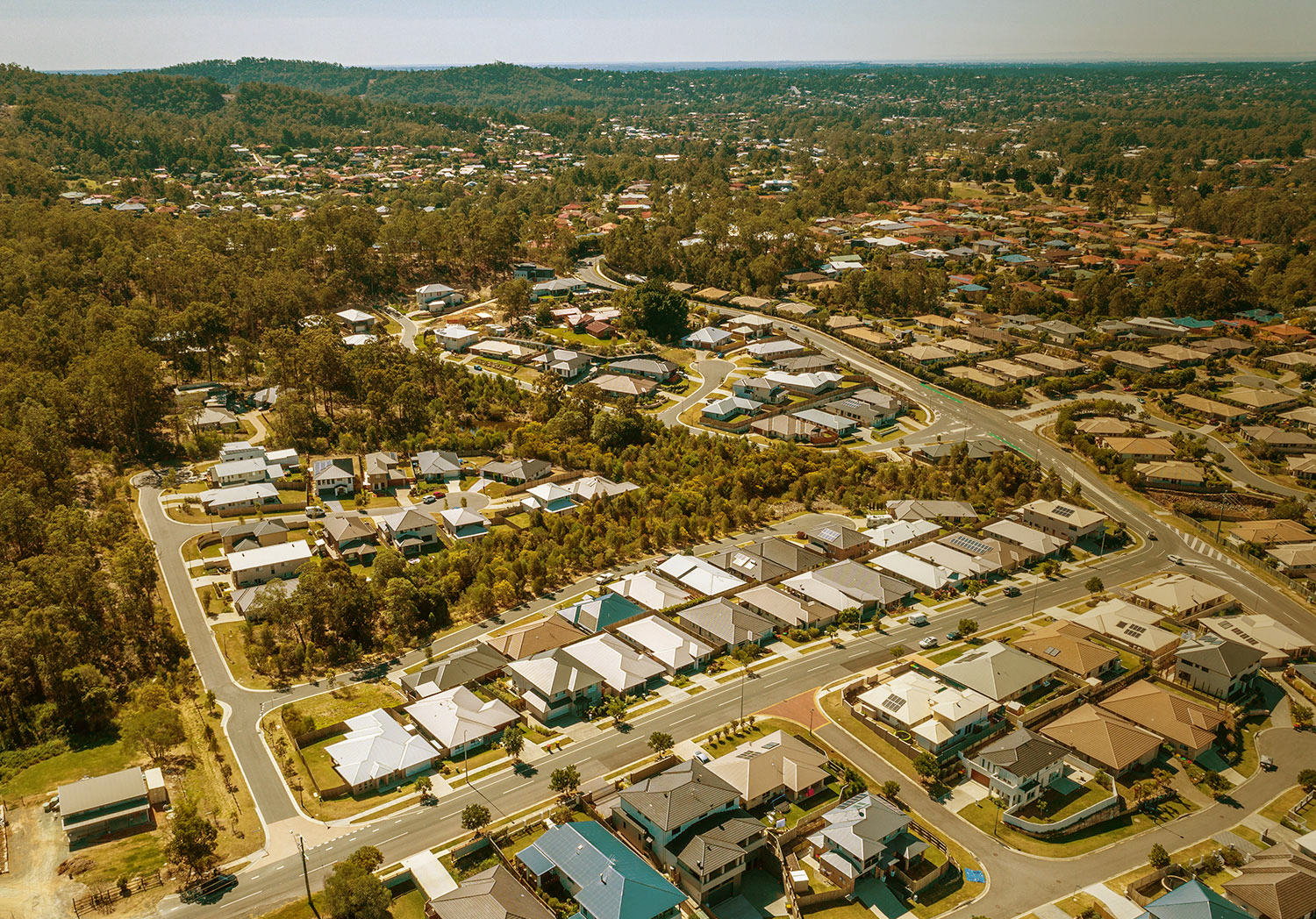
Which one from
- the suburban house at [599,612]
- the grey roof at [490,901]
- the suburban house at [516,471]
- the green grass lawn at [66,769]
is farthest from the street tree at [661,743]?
the suburban house at [516,471]

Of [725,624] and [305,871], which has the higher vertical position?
[305,871]

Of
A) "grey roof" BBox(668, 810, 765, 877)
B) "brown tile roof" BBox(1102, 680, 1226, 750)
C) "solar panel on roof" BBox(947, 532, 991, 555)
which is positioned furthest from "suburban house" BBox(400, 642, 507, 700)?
"solar panel on roof" BBox(947, 532, 991, 555)

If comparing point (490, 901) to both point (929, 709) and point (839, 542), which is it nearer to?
point (929, 709)

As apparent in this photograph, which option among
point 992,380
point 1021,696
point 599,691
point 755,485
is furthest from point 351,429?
point 992,380

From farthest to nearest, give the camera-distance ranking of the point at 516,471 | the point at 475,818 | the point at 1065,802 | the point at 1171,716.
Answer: the point at 516,471
the point at 1171,716
the point at 1065,802
the point at 475,818

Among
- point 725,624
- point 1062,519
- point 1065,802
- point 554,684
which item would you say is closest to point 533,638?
point 554,684
